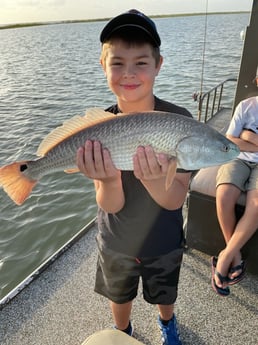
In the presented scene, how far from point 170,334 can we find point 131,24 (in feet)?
7.61

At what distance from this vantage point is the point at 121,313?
8.05ft

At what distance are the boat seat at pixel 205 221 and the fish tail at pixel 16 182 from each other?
5.43 feet

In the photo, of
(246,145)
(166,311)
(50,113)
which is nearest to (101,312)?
(166,311)

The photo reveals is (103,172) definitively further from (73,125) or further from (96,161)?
(73,125)

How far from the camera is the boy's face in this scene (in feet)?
6.59

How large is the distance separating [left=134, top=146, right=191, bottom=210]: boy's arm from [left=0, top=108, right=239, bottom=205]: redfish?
48 millimetres

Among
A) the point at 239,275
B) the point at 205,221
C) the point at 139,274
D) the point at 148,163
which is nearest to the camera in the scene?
the point at 148,163

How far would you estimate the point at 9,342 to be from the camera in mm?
2619

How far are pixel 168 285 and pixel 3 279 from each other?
284 cm

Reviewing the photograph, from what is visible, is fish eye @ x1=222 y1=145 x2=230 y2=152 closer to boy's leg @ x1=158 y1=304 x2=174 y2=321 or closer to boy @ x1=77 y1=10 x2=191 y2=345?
boy @ x1=77 y1=10 x2=191 y2=345

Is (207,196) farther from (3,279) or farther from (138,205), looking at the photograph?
(3,279)

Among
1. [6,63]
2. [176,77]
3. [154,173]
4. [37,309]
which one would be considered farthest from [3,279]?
[6,63]

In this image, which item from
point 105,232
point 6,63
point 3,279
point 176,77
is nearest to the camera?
point 105,232

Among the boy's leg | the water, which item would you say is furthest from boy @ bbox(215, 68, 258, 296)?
the water
